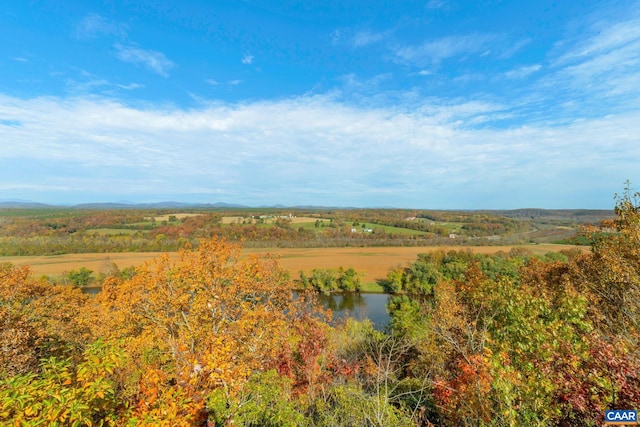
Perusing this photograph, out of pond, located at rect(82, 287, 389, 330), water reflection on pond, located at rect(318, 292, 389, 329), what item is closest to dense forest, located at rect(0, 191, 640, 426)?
pond, located at rect(82, 287, 389, 330)

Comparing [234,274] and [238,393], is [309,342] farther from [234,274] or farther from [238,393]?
[238,393]

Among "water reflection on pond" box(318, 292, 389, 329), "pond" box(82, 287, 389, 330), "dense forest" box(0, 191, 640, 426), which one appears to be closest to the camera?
"dense forest" box(0, 191, 640, 426)

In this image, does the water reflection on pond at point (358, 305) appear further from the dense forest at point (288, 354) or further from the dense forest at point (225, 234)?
the dense forest at point (225, 234)

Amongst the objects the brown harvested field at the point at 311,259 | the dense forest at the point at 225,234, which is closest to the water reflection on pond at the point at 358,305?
the brown harvested field at the point at 311,259

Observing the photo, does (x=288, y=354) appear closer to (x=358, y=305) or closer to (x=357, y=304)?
(x=358, y=305)

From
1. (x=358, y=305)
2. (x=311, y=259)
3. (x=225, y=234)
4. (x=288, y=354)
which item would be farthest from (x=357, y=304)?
Answer: (x=225, y=234)

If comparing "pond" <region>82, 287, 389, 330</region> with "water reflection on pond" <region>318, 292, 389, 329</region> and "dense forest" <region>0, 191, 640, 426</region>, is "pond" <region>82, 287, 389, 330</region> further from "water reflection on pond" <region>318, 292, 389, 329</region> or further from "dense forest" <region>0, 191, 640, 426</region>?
"dense forest" <region>0, 191, 640, 426</region>
